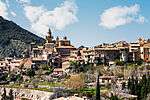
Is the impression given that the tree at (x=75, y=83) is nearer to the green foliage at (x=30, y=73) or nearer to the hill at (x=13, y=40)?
the green foliage at (x=30, y=73)

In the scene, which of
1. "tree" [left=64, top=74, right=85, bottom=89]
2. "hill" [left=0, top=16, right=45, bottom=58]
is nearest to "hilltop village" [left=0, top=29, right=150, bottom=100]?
"tree" [left=64, top=74, right=85, bottom=89]

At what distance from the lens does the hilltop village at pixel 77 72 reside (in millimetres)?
67375

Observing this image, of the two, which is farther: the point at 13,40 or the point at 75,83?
the point at 13,40

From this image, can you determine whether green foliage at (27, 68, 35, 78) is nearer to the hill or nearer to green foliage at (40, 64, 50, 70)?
green foliage at (40, 64, 50, 70)

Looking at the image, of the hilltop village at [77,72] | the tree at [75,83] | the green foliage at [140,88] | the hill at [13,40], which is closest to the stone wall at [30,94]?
the hilltop village at [77,72]

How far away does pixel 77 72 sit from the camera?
87.9 metres

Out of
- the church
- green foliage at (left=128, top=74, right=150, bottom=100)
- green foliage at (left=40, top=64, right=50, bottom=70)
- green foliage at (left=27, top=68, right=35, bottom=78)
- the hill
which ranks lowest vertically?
green foliage at (left=128, top=74, right=150, bottom=100)

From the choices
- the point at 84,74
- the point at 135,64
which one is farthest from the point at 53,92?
the point at 135,64

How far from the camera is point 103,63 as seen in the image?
9181 cm

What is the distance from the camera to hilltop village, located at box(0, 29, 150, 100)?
221 ft

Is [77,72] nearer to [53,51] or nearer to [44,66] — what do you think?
[44,66]

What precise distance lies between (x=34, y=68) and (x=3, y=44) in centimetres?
6329

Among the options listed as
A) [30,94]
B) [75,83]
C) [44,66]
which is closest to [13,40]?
[44,66]

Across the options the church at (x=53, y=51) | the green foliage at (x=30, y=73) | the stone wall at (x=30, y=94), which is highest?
the church at (x=53, y=51)
